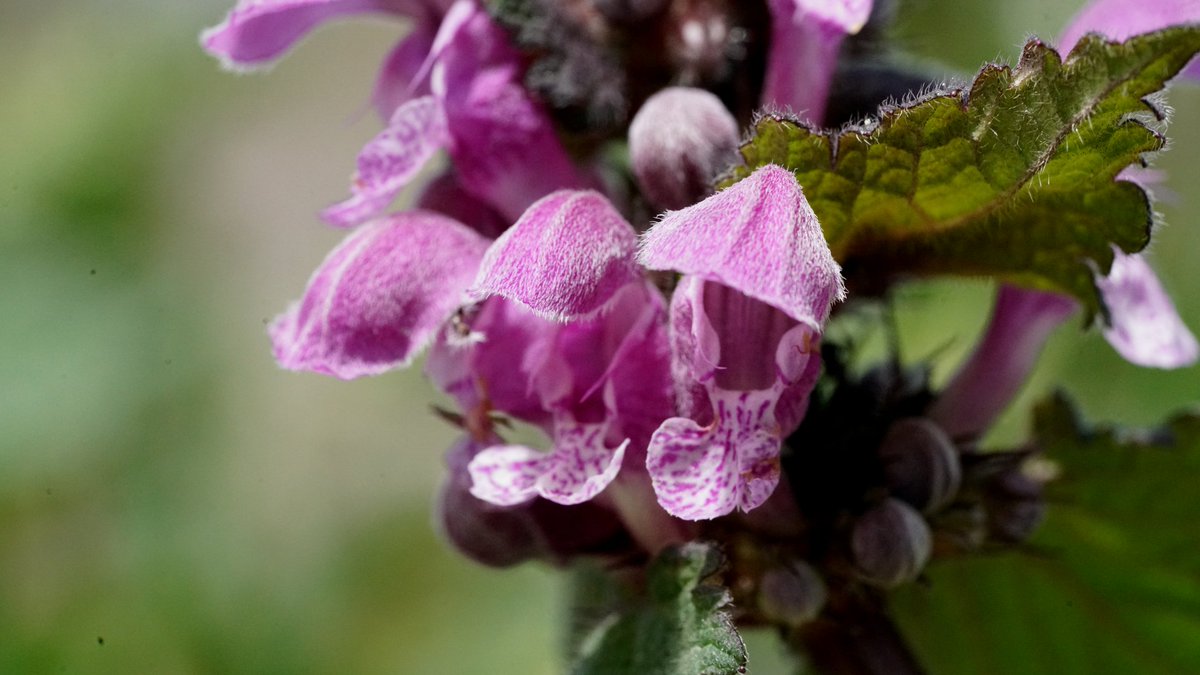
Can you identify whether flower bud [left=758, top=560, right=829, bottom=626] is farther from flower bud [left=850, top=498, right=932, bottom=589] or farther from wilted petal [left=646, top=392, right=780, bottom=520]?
wilted petal [left=646, top=392, right=780, bottom=520]

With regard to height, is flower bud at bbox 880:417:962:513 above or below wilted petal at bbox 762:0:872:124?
below

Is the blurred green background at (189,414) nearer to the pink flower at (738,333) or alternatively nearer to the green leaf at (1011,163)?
the green leaf at (1011,163)

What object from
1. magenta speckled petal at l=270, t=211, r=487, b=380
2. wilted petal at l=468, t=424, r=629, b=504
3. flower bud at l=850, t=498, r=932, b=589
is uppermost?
magenta speckled petal at l=270, t=211, r=487, b=380

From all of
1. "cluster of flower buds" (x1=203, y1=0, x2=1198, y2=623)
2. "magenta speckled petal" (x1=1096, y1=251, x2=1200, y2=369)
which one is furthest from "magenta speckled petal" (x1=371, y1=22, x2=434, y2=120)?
"magenta speckled petal" (x1=1096, y1=251, x2=1200, y2=369)

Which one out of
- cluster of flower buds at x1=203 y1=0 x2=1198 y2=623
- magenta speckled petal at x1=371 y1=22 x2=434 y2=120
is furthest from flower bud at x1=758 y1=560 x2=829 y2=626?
magenta speckled petal at x1=371 y1=22 x2=434 y2=120

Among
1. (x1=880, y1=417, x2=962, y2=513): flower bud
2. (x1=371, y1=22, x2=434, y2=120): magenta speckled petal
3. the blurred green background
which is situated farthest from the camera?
the blurred green background

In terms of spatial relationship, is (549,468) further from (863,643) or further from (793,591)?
(863,643)

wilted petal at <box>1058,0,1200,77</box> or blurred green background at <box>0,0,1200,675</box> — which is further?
blurred green background at <box>0,0,1200,675</box>

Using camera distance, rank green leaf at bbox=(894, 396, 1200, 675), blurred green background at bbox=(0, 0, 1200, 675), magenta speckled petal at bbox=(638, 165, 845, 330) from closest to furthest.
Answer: magenta speckled petal at bbox=(638, 165, 845, 330) < green leaf at bbox=(894, 396, 1200, 675) < blurred green background at bbox=(0, 0, 1200, 675)

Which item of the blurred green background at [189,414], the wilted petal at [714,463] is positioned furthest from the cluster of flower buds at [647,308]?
the blurred green background at [189,414]
